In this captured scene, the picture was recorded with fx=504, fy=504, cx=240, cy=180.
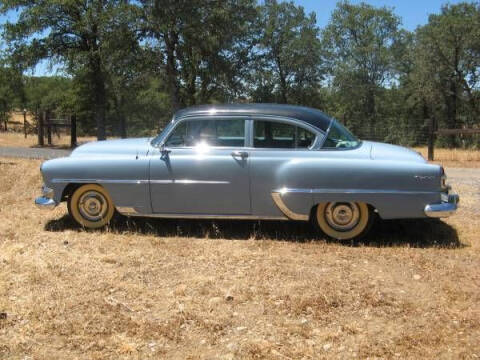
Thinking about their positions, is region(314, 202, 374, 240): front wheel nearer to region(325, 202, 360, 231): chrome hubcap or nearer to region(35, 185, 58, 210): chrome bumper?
region(325, 202, 360, 231): chrome hubcap

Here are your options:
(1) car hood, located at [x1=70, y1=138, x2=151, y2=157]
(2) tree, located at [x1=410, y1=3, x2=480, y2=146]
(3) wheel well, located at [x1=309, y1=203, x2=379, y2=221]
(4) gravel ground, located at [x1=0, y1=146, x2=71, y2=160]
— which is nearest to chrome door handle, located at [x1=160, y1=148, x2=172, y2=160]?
(1) car hood, located at [x1=70, y1=138, x2=151, y2=157]

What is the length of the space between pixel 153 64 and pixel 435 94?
2333cm

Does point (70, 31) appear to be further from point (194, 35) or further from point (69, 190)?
point (69, 190)

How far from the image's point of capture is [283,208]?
18.2ft

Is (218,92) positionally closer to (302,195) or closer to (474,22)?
(474,22)

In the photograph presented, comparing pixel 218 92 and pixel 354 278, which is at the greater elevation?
pixel 218 92

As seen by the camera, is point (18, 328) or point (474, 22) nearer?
point (18, 328)

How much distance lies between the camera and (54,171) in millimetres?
6051

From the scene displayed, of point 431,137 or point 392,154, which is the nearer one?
point 392,154

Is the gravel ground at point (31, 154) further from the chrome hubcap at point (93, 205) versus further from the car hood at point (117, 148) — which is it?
the chrome hubcap at point (93, 205)

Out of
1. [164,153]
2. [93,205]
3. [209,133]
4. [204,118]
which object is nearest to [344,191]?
[209,133]

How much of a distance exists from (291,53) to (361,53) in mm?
7477

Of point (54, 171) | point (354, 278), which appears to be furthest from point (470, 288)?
point (54, 171)

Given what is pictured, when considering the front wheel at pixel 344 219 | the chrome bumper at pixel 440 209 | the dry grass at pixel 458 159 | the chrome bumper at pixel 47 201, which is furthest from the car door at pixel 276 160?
the dry grass at pixel 458 159
